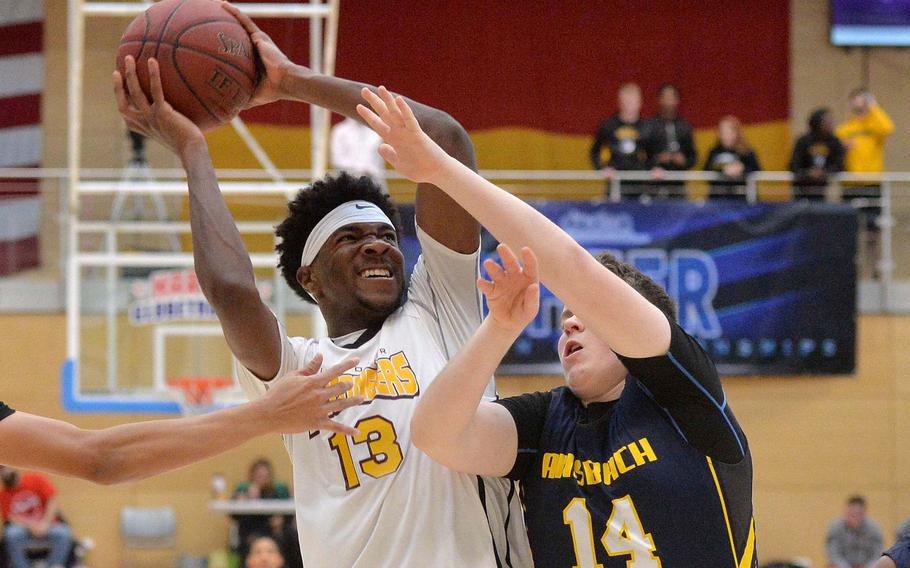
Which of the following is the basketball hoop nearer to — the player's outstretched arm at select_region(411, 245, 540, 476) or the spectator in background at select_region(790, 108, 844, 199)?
the player's outstretched arm at select_region(411, 245, 540, 476)

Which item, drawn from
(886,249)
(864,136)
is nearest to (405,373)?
(886,249)

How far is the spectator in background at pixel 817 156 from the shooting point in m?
12.9

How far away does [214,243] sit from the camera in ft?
10.7

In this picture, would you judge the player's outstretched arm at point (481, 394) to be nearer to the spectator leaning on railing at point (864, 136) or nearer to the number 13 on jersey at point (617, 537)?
the number 13 on jersey at point (617, 537)

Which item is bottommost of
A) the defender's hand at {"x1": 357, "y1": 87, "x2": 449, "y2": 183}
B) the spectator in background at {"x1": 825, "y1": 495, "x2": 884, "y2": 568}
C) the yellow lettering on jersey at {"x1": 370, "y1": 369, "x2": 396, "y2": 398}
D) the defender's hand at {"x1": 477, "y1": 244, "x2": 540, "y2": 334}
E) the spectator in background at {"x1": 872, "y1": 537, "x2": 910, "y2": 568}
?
the spectator in background at {"x1": 825, "y1": 495, "x2": 884, "y2": 568}


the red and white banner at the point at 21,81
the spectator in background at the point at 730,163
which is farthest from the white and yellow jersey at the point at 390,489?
the red and white banner at the point at 21,81

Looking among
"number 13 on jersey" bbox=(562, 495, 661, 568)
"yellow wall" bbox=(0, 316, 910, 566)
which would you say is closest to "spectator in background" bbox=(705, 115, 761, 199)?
"yellow wall" bbox=(0, 316, 910, 566)

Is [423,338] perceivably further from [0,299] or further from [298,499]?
[0,299]

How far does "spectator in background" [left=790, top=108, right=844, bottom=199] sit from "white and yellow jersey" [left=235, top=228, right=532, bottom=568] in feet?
33.5

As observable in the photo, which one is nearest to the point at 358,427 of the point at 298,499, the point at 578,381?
the point at 298,499

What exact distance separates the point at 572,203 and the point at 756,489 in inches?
140

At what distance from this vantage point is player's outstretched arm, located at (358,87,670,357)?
2598mm

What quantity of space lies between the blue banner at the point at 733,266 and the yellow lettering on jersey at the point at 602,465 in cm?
878

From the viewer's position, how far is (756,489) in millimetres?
12727
